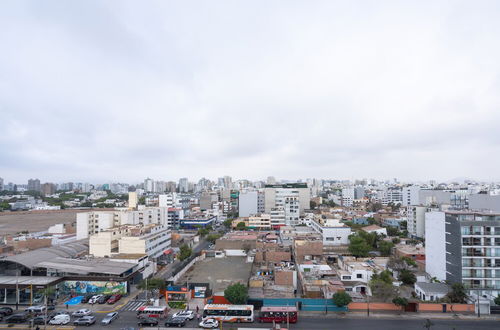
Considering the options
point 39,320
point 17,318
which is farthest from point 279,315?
point 17,318

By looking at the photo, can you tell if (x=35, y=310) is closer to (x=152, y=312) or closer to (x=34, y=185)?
(x=152, y=312)

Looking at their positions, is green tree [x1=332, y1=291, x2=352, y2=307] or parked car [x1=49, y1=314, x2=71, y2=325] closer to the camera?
parked car [x1=49, y1=314, x2=71, y2=325]

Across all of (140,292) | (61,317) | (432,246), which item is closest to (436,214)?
(432,246)

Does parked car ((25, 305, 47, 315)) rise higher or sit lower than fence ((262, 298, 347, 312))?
lower

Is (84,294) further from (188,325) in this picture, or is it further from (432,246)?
(432,246)

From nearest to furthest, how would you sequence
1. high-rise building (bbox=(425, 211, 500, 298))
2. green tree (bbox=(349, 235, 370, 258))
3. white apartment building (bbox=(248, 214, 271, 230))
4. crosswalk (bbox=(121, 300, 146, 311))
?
crosswalk (bbox=(121, 300, 146, 311)) → high-rise building (bbox=(425, 211, 500, 298)) → green tree (bbox=(349, 235, 370, 258)) → white apartment building (bbox=(248, 214, 271, 230))

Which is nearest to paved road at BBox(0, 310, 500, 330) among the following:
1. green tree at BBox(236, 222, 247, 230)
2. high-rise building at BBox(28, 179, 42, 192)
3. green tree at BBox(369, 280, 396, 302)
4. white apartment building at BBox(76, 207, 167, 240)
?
green tree at BBox(369, 280, 396, 302)

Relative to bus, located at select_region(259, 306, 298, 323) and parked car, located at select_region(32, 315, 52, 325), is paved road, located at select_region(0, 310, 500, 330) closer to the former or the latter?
bus, located at select_region(259, 306, 298, 323)
